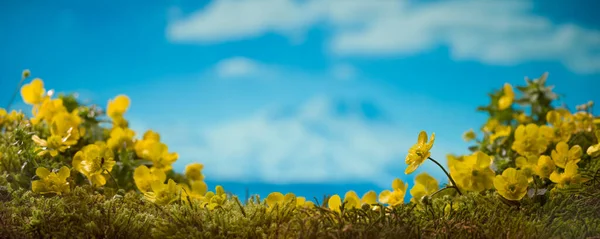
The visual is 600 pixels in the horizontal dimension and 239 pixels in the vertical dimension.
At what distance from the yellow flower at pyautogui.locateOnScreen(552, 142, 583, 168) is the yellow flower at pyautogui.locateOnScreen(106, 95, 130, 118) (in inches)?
75.2

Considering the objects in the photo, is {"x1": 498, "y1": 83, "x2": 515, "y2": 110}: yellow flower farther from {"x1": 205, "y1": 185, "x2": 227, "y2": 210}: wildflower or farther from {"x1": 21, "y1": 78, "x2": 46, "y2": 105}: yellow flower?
{"x1": 21, "y1": 78, "x2": 46, "y2": 105}: yellow flower

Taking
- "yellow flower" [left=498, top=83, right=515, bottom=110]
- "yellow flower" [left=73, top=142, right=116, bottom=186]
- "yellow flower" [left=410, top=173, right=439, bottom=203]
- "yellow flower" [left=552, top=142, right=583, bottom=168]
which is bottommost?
"yellow flower" [left=73, top=142, right=116, bottom=186]

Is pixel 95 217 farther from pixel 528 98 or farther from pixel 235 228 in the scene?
pixel 528 98

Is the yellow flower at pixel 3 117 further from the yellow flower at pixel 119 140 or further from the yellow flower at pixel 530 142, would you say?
the yellow flower at pixel 530 142

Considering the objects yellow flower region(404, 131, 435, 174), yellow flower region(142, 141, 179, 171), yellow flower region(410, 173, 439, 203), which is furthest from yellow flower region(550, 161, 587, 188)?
yellow flower region(142, 141, 179, 171)

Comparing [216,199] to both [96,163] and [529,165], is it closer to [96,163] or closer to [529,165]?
[96,163]

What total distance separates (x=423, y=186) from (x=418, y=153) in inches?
19.1

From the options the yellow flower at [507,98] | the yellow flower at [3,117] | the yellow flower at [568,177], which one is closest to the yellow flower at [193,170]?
the yellow flower at [3,117]

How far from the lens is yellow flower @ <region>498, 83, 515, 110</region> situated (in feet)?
11.0

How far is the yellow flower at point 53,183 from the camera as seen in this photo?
6.69 feet

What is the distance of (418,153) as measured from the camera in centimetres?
191

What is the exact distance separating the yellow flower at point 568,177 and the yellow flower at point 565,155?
0.06m

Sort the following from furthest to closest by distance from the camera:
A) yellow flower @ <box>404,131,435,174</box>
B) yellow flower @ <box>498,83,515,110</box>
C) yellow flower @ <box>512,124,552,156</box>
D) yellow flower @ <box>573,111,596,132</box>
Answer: yellow flower @ <box>498,83,515,110</box> < yellow flower @ <box>573,111,596,132</box> < yellow flower @ <box>512,124,552,156</box> < yellow flower @ <box>404,131,435,174</box>

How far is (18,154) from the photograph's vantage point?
93.6 inches
